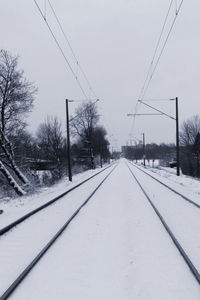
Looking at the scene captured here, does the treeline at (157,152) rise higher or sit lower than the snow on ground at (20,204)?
higher

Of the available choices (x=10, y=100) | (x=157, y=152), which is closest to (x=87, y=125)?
(x=10, y=100)

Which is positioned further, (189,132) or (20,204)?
(189,132)

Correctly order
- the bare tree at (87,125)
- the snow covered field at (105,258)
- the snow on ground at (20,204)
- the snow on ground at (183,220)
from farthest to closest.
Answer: the bare tree at (87,125)
the snow on ground at (20,204)
the snow on ground at (183,220)
the snow covered field at (105,258)

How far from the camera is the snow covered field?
219 inches

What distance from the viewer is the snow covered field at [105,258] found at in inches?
219

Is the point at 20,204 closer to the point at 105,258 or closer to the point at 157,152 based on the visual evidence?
the point at 105,258

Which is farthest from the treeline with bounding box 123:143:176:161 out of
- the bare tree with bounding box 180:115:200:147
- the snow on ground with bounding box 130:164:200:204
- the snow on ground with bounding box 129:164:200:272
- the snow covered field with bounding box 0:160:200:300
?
the snow covered field with bounding box 0:160:200:300

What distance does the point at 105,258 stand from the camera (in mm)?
7266

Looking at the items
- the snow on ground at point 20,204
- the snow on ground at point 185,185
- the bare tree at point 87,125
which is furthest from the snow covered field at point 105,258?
the bare tree at point 87,125

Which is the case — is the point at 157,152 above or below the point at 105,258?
above

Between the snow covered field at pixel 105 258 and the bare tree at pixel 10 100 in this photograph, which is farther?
the bare tree at pixel 10 100

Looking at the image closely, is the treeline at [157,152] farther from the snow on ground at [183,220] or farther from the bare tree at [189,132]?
the snow on ground at [183,220]

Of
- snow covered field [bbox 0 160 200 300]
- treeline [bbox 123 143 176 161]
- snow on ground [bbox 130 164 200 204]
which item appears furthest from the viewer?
treeline [bbox 123 143 176 161]

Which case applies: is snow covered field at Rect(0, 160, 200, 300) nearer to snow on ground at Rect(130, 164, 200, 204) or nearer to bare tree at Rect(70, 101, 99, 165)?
snow on ground at Rect(130, 164, 200, 204)
